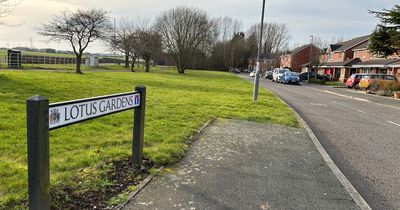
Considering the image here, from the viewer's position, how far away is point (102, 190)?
149 inches

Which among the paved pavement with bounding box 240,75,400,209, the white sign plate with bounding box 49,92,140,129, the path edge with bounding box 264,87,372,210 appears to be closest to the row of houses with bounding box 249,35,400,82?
the paved pavement with bounding box 240,75,400,209

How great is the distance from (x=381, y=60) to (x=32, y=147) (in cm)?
4660

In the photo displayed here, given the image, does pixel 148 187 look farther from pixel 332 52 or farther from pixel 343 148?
pixel 332 52

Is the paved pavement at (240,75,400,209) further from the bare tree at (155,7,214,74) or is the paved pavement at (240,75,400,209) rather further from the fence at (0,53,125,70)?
the bare tree at (155,7,214,74)

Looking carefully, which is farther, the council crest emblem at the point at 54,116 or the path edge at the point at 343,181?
the path edge at the point at 343,181

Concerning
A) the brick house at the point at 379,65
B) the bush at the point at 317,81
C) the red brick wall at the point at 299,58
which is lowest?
the bush at the point at 317,81

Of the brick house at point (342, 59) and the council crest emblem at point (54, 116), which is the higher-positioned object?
the brick house at point (342, 59)

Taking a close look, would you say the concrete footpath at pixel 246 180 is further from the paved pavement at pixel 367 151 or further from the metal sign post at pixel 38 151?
the metal sign post at pixel 38 151

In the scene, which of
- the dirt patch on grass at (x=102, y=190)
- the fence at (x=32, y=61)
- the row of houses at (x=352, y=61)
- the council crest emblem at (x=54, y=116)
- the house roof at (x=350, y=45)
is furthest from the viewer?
the house roof at (x=350, y=45)

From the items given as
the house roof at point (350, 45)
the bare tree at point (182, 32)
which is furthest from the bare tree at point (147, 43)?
the house roof at point (350, 45)

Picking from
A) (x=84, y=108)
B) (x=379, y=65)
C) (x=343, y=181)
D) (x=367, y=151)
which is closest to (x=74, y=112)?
(x=84, y=108)

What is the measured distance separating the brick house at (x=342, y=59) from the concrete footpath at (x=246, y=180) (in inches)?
1822

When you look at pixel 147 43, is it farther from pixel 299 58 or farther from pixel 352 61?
pixel 299 58

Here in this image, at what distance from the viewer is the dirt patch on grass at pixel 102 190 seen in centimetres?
342
